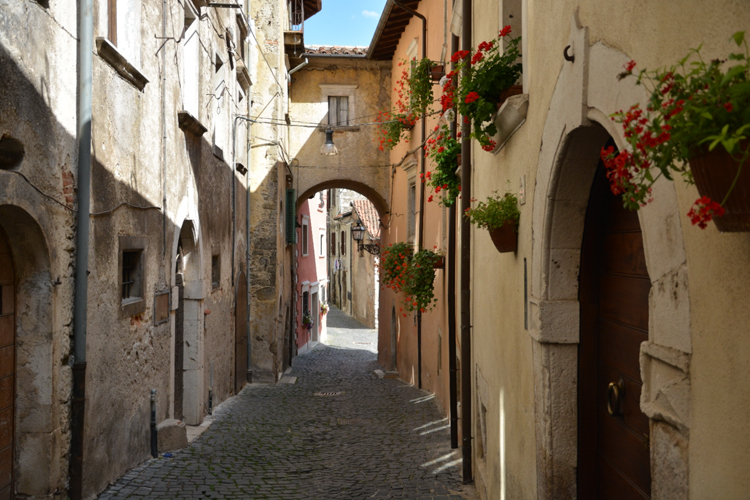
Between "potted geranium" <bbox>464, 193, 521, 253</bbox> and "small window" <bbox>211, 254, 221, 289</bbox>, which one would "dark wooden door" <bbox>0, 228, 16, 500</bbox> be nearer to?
"potted geranium" <bbox>464, 193, 521, 253</bbox>

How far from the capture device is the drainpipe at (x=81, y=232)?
5.31 metres

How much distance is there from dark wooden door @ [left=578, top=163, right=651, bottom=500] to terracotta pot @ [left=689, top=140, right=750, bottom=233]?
1.49m

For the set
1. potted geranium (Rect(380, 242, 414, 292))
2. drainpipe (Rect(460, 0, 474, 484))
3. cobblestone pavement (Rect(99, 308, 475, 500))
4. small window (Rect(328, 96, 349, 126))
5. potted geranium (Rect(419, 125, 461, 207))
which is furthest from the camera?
small window (Rect(328, 96, 349, 126))

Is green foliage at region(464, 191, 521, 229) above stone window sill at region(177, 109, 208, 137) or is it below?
below

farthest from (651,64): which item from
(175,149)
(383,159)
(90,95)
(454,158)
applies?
(383,159)

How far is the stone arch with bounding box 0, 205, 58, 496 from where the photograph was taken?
486 centimetres

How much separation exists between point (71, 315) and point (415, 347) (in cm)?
988

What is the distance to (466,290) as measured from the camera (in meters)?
6.92

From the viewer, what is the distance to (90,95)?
17.9ft

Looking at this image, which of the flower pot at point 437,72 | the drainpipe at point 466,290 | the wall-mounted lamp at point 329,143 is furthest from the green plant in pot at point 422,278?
the wall-mounted lamp at point 329,143

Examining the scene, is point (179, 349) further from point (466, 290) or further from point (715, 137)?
point (715, 137)

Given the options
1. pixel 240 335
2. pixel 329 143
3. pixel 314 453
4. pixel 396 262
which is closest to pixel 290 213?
pixel 329 143

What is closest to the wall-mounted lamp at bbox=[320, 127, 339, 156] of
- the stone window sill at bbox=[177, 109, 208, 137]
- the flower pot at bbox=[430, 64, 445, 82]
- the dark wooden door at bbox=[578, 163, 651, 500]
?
the flower pot at bbox=[430, 64, 445, 82]

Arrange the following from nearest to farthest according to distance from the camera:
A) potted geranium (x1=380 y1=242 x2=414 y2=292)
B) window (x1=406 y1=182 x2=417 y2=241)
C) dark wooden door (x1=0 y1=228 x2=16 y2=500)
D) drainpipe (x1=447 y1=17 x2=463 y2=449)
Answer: dark wooden door (x1=0 y1=228 x2=16 y2=500) < drainpipe (x1=447 y1=17 x2=463 y2=449) < potted geranium (x1=380 y1=242 x2=414 y2=292) < window (x1=406 y1=182 x2=417 y2=241)
